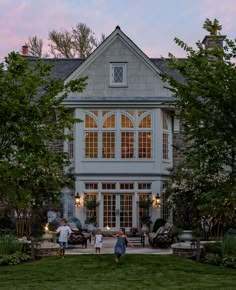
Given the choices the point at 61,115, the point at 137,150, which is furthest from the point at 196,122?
the point at 137,150

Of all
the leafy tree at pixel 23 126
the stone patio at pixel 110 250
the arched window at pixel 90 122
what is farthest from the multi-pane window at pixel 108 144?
the leafy tree at pixel 23 126

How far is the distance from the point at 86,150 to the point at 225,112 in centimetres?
1443

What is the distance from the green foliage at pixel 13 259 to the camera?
15883 millimetres

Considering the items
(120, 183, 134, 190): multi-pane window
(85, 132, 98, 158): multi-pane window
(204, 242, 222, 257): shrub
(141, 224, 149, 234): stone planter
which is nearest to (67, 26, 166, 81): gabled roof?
(85, 132, 98, 158): multi-pane window

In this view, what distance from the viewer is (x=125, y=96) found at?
26312 mm

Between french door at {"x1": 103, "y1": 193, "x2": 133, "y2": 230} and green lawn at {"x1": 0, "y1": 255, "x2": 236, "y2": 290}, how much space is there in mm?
9597

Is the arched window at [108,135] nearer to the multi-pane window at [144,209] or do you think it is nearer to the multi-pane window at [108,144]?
the multi-pane window at [108,144]

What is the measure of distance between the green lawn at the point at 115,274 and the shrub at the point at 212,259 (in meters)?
0.46

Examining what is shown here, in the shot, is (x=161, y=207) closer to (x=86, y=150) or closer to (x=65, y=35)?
(x=86, y=150)

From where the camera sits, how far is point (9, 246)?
16.5m

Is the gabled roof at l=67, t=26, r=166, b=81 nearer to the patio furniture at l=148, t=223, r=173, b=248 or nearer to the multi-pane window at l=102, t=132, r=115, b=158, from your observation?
the multi-pane window at l=102, t=132, r=115, b=158

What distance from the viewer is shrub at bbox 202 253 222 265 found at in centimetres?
1564

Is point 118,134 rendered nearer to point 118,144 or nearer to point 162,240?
point 118,144

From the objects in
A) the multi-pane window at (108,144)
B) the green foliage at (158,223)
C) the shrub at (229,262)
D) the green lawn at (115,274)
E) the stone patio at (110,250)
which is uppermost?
the multi-pane window at (108,144)
